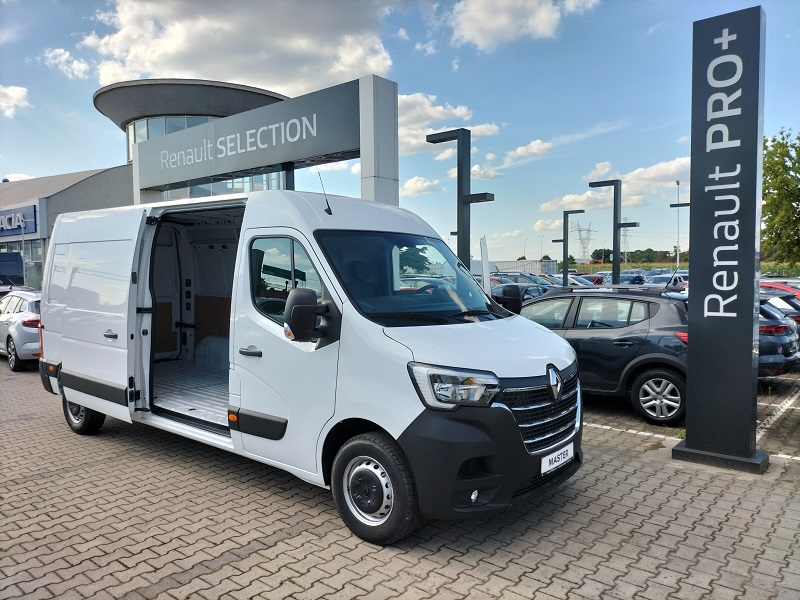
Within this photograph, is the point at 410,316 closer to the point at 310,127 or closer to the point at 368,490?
the point at 368,490

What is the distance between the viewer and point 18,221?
3017cm

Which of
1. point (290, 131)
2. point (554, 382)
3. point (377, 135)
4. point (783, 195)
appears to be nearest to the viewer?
point (554, 382)

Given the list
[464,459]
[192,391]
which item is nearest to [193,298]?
[192,391]

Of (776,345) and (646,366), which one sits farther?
(776,345)

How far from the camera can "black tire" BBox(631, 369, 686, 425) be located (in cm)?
690

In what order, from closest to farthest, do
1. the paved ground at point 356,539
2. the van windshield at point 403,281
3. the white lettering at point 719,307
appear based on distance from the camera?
1. the paved ground at point 356,539
2. the van windshield at point 403,281
3. the white lettering at point 719,307

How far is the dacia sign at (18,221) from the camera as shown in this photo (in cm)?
2922

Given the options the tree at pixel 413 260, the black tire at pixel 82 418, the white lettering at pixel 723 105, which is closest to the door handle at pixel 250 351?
the tree at pixel 413 260

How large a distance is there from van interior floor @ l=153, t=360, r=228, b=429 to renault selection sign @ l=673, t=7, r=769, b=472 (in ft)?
14.8

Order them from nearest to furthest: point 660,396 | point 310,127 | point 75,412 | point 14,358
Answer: point 75,412
point 660,396
point 310,127
point 14,358

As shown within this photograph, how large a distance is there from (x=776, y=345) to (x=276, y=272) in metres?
6.60

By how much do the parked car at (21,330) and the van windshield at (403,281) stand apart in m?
9.21

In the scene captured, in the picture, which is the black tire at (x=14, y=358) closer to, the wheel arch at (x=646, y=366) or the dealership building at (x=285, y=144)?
the dealership building at (x=285, y=144)

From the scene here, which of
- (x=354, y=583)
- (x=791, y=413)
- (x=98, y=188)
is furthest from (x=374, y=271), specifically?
(x=98, y=188)
